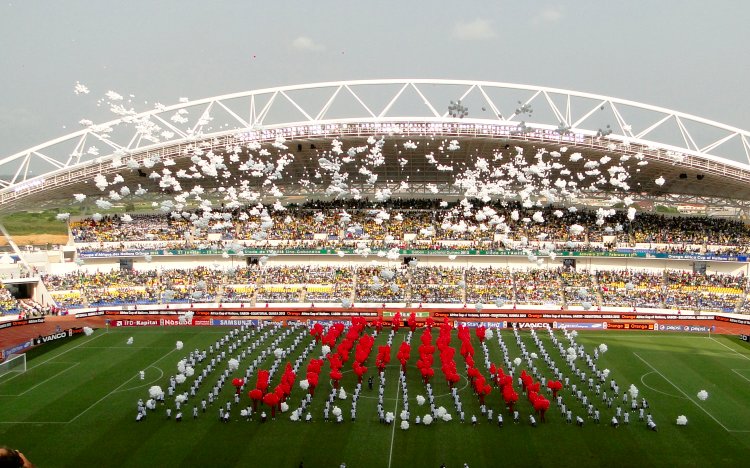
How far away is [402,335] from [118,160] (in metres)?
21.4

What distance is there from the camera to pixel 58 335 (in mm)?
36625

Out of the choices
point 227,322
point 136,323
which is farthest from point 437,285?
point 136,323

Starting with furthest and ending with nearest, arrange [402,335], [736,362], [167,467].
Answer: [402,335], [736,362], [167,467]

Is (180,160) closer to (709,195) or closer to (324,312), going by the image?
(324,312)

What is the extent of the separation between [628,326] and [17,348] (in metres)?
36.1

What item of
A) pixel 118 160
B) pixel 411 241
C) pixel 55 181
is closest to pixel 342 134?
pixel 411 241

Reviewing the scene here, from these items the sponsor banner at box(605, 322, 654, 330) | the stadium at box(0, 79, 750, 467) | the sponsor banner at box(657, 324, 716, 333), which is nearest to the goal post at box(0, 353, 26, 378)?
the stadium at box(0, 79, 750, 467)

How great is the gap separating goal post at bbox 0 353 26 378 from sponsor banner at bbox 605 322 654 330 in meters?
33.5

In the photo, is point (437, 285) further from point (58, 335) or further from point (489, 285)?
point (58, 335)

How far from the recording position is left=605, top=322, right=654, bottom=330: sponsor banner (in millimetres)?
39812

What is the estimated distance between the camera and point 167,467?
1894 centimetres

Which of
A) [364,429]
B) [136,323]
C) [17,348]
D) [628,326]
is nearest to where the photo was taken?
[364,429]

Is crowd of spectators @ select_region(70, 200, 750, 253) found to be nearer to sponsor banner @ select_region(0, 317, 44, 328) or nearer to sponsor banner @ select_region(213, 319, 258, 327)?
sponsor banner @ select_region(0, 317, 44, 328)

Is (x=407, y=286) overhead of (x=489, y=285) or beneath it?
beneath
